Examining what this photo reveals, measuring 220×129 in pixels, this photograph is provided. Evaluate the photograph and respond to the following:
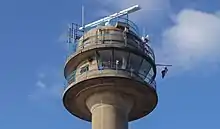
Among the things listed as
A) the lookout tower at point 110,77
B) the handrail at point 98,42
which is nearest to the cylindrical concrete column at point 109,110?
the lookout tower at point 110,77

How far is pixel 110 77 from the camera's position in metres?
38.9

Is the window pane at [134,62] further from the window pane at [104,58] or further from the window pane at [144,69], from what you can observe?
the window pane at [104,58]

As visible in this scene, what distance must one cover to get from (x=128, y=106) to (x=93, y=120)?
108 inches

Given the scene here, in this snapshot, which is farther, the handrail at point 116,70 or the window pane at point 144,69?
the window pane at point 144,69

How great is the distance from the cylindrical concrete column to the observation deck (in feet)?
1.25

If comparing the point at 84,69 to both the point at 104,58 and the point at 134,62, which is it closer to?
the point at 104,58

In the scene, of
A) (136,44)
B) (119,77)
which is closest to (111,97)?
(119,77)

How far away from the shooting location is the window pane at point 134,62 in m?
40.4

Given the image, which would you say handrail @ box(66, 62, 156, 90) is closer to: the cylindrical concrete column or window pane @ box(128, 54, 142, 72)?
window pane @ box(128, 54, 142, 72)

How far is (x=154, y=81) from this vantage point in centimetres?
4116

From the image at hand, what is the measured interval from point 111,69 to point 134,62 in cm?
207

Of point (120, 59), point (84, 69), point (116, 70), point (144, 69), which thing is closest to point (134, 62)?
point (144, 69)

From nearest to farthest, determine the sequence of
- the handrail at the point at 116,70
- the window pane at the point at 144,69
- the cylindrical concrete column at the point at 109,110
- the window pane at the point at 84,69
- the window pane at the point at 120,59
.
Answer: the cylindrical concrete column at the point at 109,110, the handrail at the point at 116,70, the window pane at the point at 120,59, the window pane at the point at 84,69, the window pane at the point at 144,69

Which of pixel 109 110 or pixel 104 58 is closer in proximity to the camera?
pixel 109 110
